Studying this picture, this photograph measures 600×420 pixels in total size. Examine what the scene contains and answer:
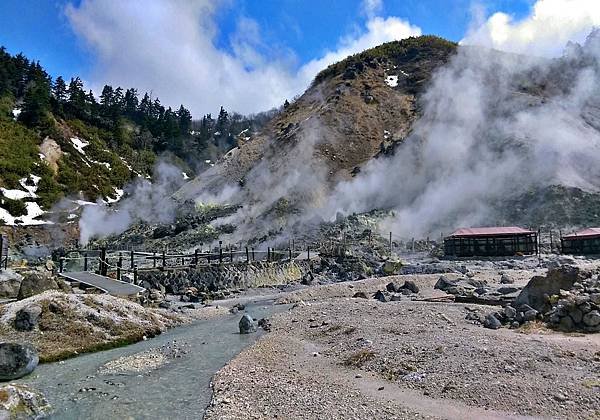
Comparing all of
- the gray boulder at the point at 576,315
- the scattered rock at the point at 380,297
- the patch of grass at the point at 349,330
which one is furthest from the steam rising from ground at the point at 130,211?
the gray boulder at the point at 576,315

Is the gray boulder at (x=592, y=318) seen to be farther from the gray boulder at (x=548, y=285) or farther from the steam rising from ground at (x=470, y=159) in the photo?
the steam rising from ground at (x=470, y=159)

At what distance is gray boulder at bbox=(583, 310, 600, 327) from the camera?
51.4 ft

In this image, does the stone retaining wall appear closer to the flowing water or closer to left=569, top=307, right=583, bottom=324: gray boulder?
the flowing water

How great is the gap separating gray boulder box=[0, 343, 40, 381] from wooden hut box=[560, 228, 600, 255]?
174 ft

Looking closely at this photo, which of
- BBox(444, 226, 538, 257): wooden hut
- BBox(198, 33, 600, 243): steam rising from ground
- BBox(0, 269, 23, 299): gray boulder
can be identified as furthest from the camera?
BBox(198, 33, 600, 243): steam rising from ground

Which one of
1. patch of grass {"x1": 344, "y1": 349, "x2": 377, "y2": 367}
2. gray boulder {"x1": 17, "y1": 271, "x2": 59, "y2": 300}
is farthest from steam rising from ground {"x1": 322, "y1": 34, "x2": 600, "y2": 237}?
patch of grass {"x1": 344, "y1": 349, "x2": 377, "y2": 367}

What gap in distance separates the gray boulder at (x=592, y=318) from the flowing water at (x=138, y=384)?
1175cm

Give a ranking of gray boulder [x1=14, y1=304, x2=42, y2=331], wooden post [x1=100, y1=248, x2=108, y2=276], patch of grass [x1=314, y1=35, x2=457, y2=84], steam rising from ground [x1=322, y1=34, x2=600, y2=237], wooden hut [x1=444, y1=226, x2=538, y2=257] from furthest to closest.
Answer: patch of grass [x1=314, y1=35, x2=457, y2=84] < steam rising from ground [x1=322, y1=34, x2=600, y2=237] < wooden hut [x1=444, y1=226, x2=538, y2=257] < wooden post [x1=100, y1=248, x2=108, y2=276] < gray boulder [x1=14, y1=304, x2=42, y2=331]

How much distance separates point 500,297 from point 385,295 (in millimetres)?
7036

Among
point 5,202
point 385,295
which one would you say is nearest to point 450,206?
point 385,295

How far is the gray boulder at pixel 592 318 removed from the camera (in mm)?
15672

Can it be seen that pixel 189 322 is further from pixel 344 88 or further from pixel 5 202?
pixel 344 88

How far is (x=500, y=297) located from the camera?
25094mm

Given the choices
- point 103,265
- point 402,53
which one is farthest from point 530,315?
point 402,53
